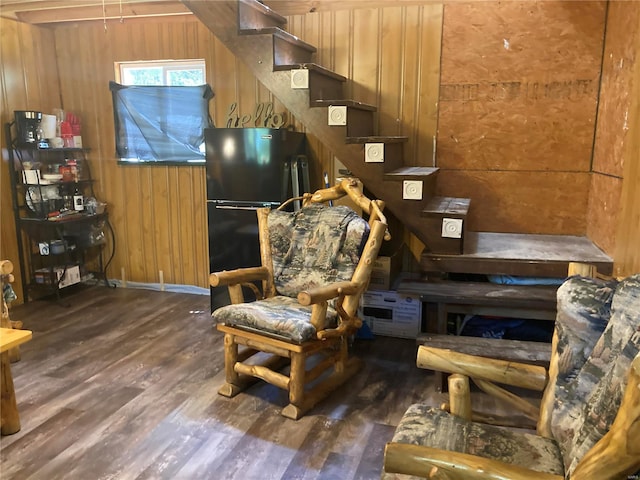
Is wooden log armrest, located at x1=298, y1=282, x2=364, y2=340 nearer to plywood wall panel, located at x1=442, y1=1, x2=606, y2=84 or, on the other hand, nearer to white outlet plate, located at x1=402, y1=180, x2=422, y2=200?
white outlet plate, located at x1=402, y1=180, x2=422, y2=200

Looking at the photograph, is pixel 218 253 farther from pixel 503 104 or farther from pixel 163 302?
pixel 503 104

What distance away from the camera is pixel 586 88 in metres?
3.42

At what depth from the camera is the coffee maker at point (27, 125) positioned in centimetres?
409

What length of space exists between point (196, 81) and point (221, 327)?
2492mm

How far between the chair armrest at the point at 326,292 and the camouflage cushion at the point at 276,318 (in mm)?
168

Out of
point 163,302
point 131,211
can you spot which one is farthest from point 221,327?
point 131,211

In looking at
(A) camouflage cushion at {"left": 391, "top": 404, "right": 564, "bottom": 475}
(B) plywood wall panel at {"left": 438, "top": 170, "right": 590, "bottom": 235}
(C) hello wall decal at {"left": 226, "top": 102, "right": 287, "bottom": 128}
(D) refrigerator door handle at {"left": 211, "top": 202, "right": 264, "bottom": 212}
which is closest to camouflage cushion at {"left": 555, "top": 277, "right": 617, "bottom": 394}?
(A) camouflage cushion at {"left": 391, "top": 404, "right": 564, "bottom": 475}

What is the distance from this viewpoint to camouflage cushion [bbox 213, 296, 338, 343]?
250cm

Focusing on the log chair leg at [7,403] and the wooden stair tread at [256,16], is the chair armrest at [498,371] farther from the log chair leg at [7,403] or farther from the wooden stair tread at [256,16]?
the wooden stair tread at [256,16]

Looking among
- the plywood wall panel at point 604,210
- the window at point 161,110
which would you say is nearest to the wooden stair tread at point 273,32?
the window at point 161,110

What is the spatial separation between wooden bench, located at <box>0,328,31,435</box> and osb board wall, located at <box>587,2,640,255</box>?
302cm

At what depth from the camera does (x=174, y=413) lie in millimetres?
2584

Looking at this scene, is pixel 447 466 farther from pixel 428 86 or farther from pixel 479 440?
pixel 428 86

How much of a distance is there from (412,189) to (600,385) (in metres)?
1.83
